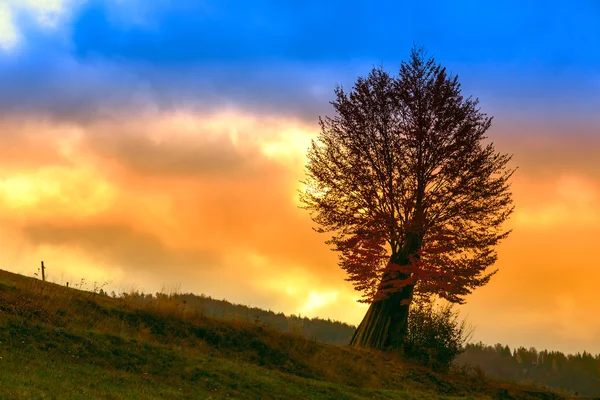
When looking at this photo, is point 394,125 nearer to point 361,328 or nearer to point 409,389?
point 361,328

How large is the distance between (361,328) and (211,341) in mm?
12857

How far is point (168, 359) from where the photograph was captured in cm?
2031

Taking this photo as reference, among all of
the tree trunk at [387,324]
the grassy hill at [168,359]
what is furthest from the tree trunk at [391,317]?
the grassy hill at [168,359]

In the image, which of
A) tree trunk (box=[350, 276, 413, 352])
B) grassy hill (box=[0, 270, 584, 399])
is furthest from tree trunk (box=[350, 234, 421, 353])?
grassy hill (box=[0, 270, 584, 399])

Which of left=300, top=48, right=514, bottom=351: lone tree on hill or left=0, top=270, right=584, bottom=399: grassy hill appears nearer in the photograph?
left=0, top=270, right=584, bottom=399: grassy hill

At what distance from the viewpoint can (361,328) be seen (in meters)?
35.3

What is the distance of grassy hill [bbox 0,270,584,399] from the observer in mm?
17000

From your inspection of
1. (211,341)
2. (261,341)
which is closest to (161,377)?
(211,341)

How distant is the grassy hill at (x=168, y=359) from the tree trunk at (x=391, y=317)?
2277 millimetres

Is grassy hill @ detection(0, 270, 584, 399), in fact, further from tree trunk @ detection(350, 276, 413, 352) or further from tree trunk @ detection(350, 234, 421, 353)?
tree trunk @ detection(350, 234, 421, 353)

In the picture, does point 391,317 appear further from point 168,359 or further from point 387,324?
point 168,359

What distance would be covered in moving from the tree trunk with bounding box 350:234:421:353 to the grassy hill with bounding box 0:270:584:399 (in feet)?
7.47

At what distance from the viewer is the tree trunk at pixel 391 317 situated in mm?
33812

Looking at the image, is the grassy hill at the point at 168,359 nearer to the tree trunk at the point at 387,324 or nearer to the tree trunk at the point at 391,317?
the tree trunk at the point at 387,324
